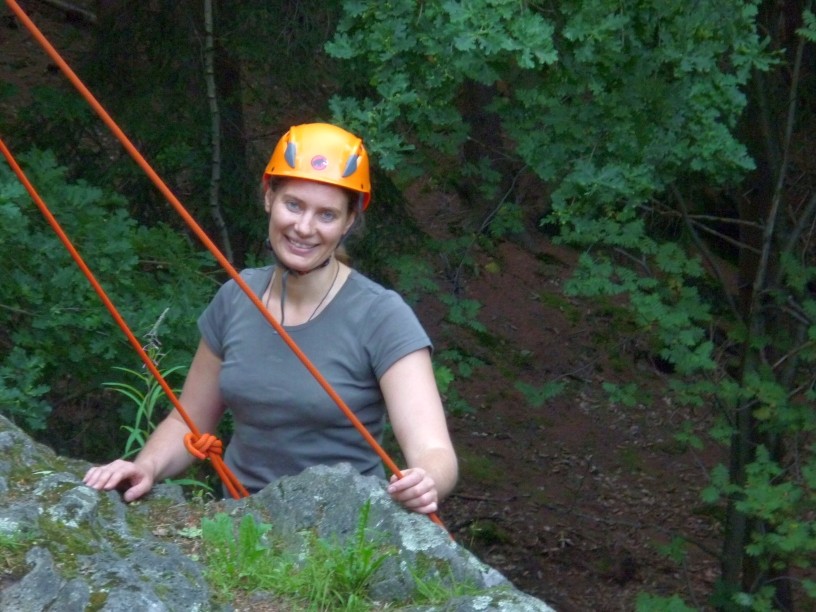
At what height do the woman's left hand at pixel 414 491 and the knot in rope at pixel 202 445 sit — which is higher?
the woman's left hand at pixel 414 491

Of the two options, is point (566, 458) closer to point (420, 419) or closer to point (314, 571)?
point (420, 419)

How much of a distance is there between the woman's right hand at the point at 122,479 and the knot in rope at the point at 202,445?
0.17 meters

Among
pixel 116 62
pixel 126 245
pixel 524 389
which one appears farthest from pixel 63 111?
pixel 524 389

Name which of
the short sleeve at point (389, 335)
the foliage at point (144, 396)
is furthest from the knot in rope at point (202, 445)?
the short sleeve at point (389, 335)

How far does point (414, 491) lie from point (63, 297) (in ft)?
7.65

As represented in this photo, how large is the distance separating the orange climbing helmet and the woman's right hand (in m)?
0.76

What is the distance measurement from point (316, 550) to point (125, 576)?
394 mm

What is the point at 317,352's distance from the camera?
2652 millimetres

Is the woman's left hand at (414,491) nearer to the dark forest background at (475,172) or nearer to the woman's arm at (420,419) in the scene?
the woman's arm at (420,419)

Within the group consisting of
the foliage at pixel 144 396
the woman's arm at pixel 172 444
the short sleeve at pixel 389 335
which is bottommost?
the foliage at pixel 144 396

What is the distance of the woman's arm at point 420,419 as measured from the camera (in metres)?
2.46

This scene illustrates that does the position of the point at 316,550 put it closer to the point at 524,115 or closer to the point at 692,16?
the point at 692,16

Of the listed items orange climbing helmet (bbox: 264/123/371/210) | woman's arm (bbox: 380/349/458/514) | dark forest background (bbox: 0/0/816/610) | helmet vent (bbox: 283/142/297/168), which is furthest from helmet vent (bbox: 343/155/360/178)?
dark forest background (bbox: 0/0/816/610)

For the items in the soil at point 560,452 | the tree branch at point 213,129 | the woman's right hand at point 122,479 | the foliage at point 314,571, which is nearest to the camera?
the foliage at point 314,571
